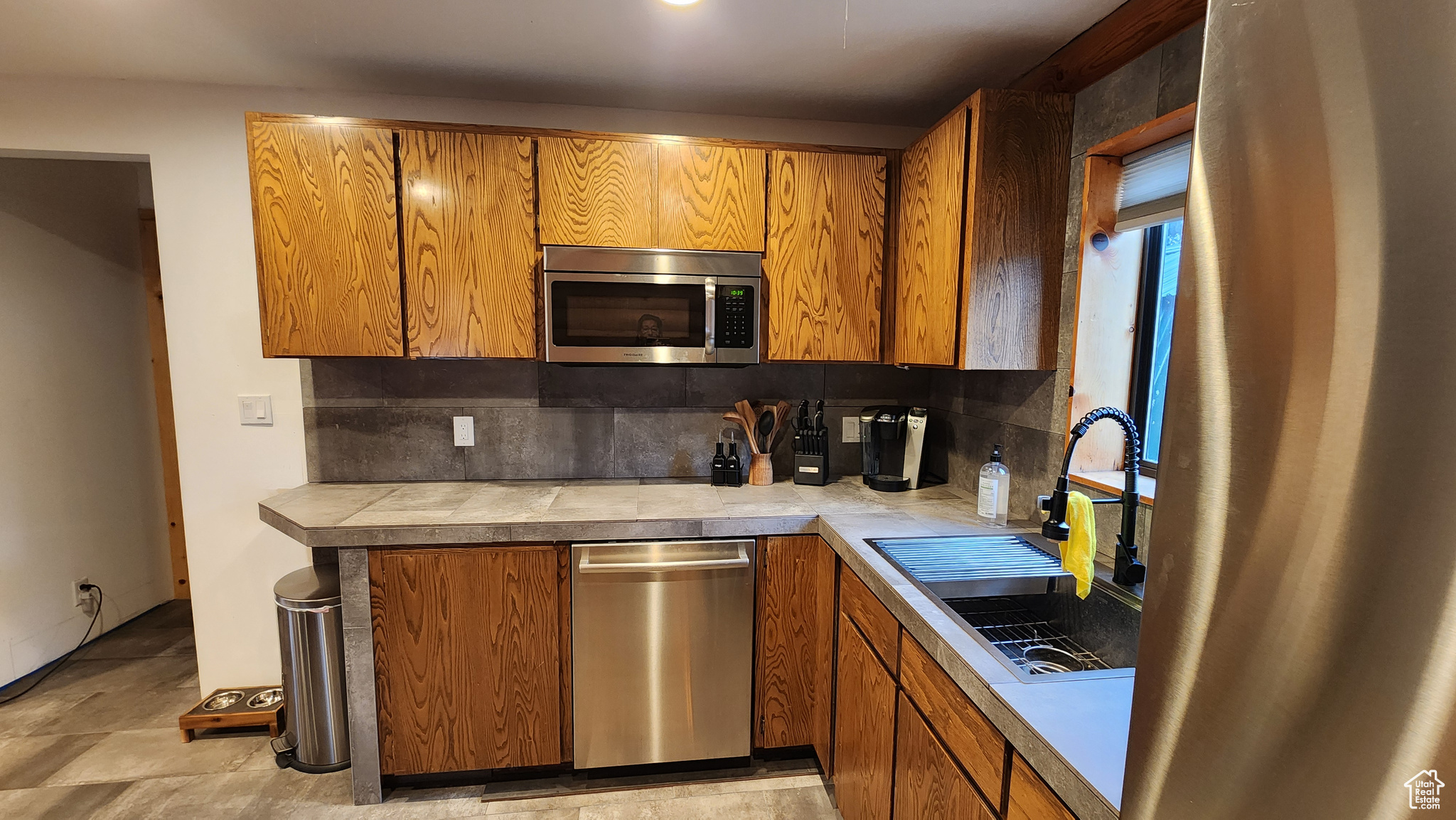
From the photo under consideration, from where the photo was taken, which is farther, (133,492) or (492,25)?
(133,492)

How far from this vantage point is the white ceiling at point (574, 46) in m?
1.62

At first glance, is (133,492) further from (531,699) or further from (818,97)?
(818,97)

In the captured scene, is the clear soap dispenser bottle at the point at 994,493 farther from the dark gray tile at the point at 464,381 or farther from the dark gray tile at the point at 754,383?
the dark gray tile at the point at 464,381

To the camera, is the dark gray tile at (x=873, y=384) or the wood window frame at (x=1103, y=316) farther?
the dark gray tile at (x=873, y=384)

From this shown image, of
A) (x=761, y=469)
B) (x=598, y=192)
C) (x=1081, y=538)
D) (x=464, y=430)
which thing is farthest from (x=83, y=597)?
(x=1081, y=538)

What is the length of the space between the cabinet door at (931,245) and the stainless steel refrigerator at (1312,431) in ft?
4.50

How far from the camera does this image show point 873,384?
101 inches

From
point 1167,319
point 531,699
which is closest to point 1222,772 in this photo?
point 1167,319

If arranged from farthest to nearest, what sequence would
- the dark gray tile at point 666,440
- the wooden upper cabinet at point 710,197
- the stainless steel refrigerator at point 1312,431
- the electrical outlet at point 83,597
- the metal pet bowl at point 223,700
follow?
the electrical outlet at point 83,597
the dark gray tile at point 666,440
the metal pet bowl at point 223,700
the wooden upper cabinet at point 710,197
the stainless steel refrigerator at point 1312,431

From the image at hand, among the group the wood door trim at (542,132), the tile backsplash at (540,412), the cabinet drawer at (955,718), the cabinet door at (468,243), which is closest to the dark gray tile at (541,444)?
the tile backsplash at (540,412)

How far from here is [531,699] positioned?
1900 millimetres

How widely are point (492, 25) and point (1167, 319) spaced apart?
6.90 ft

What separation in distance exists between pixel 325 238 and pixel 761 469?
1729 mm

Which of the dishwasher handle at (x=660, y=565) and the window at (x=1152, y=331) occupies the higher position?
the window at (x=1152, y=331)
